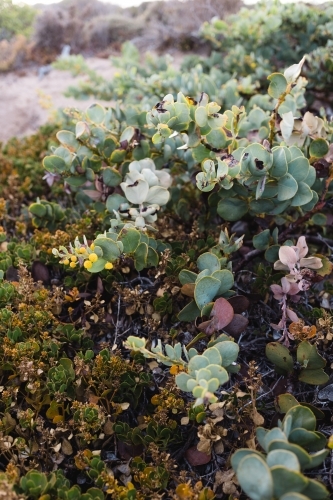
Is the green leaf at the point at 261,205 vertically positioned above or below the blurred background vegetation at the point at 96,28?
above

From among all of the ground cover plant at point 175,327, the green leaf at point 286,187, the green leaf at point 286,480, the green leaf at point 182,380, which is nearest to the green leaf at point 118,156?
the ground cover plant at point 175,327

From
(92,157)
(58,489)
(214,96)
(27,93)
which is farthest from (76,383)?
(27,93)

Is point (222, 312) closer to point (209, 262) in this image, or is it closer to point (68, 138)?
point (209, 262)

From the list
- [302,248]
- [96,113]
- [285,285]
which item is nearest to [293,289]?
[285,285]

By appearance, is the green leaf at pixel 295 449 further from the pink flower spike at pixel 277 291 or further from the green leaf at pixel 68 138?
the green leaf at pixel 68 138

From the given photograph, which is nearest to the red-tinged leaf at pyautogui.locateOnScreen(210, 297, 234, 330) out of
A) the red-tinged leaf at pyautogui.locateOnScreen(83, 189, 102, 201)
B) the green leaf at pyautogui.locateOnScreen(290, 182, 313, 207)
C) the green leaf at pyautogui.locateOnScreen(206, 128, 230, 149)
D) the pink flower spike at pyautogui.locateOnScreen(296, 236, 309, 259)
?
the pink flower spike at pyautogui.locateOnScreen(296, 236, 309, 259)

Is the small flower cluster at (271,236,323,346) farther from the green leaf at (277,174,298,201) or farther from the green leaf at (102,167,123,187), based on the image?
the green leaf at (102,167,123,187)

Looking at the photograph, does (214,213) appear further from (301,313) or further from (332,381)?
(332,381)
